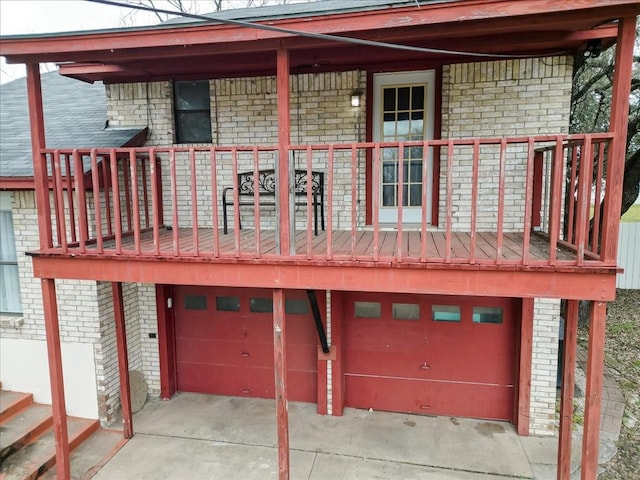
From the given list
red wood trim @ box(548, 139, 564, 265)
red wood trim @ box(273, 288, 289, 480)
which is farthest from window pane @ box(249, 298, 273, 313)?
red wood trim @ box(548, 139, 564, 265)

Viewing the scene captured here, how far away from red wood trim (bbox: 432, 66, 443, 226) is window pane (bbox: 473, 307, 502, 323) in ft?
3.98

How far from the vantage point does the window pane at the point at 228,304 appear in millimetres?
5926

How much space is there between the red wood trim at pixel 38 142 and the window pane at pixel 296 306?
2948mm

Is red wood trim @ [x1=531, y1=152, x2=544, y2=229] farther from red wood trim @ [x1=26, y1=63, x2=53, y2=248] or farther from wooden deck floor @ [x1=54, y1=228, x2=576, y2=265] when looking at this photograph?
red wood trim @ [x1=26, y1=63, x2=53, y2=248]

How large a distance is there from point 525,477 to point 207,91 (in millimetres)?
5766

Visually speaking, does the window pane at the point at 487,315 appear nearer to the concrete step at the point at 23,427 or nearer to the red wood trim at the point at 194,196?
the red wood trim at the point at 194,196

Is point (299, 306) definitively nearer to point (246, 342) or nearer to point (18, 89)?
point (246, 342)

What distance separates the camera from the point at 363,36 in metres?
3.37

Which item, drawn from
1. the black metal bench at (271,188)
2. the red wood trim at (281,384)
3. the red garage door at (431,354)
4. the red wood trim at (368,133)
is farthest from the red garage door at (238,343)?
the red wood trim at (281,384)

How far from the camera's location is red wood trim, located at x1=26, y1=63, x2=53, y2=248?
12.6 ft

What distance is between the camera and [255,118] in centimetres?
543

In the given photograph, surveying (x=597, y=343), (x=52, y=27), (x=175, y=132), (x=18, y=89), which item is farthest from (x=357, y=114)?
(x=52, y=27)

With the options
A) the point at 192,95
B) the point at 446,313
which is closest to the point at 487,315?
the point at 446,313

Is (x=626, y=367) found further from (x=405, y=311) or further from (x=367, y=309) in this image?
(x=367, y=309)
